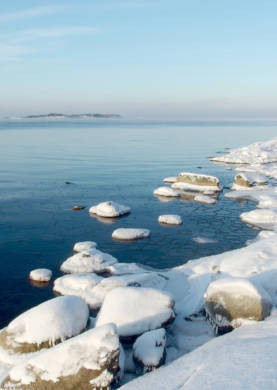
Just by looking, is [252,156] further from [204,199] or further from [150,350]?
[150,350]

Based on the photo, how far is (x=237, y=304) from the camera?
36.5 ft

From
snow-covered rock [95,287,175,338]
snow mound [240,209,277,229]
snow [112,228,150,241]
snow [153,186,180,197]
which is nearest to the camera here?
snow-covered rock [95,287,175,338]

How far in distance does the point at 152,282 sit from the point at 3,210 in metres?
15.5

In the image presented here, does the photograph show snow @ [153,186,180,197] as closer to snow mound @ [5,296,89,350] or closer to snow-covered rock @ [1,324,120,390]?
snow mound @ [5,296,89,350]

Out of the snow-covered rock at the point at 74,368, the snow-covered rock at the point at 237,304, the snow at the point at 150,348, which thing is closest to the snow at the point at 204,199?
the snow-covered rock at the point at 237,304

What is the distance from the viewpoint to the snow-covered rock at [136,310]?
10.9 m

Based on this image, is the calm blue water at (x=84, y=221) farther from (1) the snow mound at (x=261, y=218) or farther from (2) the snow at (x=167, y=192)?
(2) the snow at (x=167, y=192)

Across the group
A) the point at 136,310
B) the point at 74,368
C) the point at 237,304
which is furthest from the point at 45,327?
the point at 237,304

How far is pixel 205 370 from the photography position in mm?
8266

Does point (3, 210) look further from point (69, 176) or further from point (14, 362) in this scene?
point (14, 362)

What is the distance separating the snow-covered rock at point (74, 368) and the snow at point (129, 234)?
11971 millimetres

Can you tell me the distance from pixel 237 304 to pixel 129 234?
10721mm

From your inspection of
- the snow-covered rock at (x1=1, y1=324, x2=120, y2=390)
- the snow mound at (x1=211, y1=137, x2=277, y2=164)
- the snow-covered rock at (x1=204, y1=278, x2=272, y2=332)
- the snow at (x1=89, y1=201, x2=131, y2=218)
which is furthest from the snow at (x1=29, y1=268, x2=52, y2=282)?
the snow mound at (x1=211, y1=137, x2=277, y2=164)

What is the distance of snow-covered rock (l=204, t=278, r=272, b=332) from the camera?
10961 mm
